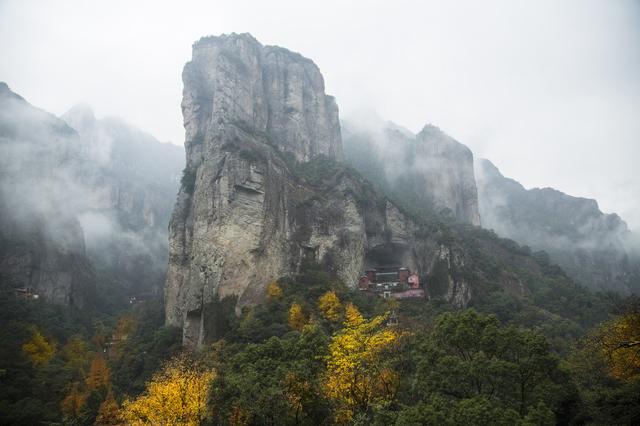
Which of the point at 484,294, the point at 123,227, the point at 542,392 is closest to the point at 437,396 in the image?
the point at 542,392

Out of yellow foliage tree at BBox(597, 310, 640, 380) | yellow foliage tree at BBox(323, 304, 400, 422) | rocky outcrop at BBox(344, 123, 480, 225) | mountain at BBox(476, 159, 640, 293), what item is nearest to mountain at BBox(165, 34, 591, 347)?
rocky outcrop at BBox(344, 123, 480, 225)

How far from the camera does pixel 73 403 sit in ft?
124

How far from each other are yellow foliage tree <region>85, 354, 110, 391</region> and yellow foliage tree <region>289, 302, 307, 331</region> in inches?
730

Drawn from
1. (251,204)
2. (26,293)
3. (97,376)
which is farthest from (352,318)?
(26,293)

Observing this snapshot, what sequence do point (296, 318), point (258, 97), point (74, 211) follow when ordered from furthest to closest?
→ point (74, 211), point (258, 97), point (296, 318)

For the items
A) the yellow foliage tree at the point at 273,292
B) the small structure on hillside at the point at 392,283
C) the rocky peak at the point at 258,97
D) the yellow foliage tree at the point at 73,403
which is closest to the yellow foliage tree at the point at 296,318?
the yellow foliage tree at the point at 273,292

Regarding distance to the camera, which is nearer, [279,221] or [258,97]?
[279,221]

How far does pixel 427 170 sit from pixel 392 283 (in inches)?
1940

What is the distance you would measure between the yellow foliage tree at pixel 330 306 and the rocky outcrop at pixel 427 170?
174 ft

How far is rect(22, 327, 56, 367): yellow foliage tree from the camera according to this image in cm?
4933

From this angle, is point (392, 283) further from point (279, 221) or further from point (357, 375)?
point (357, 375)

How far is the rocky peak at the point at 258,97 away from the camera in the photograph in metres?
69.3

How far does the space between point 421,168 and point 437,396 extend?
9435 cm

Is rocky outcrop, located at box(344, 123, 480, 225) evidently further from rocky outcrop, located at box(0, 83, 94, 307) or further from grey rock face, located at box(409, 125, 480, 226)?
rocky outcrop, located at box(0, 83, 94, 307)
